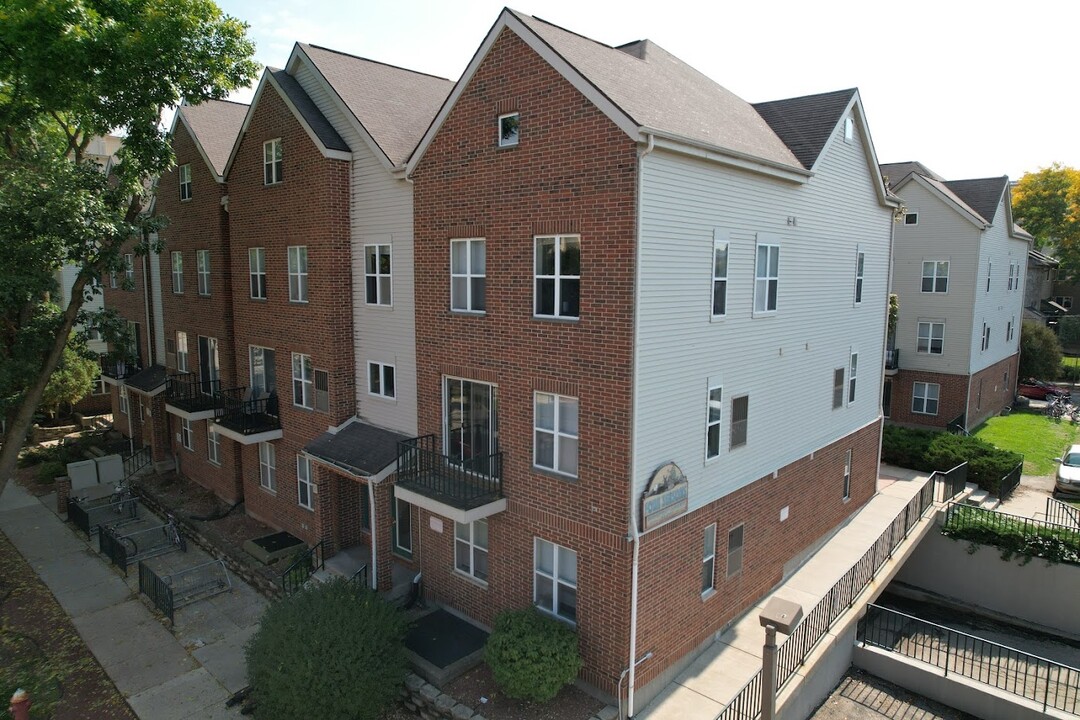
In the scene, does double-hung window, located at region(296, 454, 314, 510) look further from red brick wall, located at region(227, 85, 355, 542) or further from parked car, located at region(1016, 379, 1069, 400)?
parked car, located at region(1016, 379, 1069, 400)

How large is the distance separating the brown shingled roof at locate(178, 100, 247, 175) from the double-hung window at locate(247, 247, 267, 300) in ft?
10.3

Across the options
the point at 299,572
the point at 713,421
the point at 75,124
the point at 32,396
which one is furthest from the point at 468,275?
the point at 75,124

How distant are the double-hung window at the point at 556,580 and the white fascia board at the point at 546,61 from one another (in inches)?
285

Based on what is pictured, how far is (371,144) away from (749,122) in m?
8.73

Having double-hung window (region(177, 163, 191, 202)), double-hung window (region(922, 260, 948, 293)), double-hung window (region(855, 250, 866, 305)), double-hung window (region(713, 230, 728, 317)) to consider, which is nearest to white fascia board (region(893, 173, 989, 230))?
double-hung window (region(922, 260, 948, 293))

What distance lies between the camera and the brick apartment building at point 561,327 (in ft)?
35.4

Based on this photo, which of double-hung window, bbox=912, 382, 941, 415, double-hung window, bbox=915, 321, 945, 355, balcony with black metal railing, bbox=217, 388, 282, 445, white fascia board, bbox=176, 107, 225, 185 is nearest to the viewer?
balcony with black metal railing, bbox=217, 388, 282, 445

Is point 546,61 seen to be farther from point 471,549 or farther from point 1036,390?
point 1036,390

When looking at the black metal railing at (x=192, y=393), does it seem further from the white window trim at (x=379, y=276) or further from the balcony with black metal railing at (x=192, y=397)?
the white window trim at (x=379, y=276)

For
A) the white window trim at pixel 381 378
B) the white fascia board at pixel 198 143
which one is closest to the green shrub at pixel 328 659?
the white window trim at pixel 381 378

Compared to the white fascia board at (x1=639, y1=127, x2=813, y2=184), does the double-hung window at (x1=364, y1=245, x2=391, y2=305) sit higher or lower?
lower

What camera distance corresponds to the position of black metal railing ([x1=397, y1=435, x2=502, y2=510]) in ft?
40.4

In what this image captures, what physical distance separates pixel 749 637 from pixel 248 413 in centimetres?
1472

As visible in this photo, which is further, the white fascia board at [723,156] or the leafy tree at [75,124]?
the leafy tree at [75,124]
